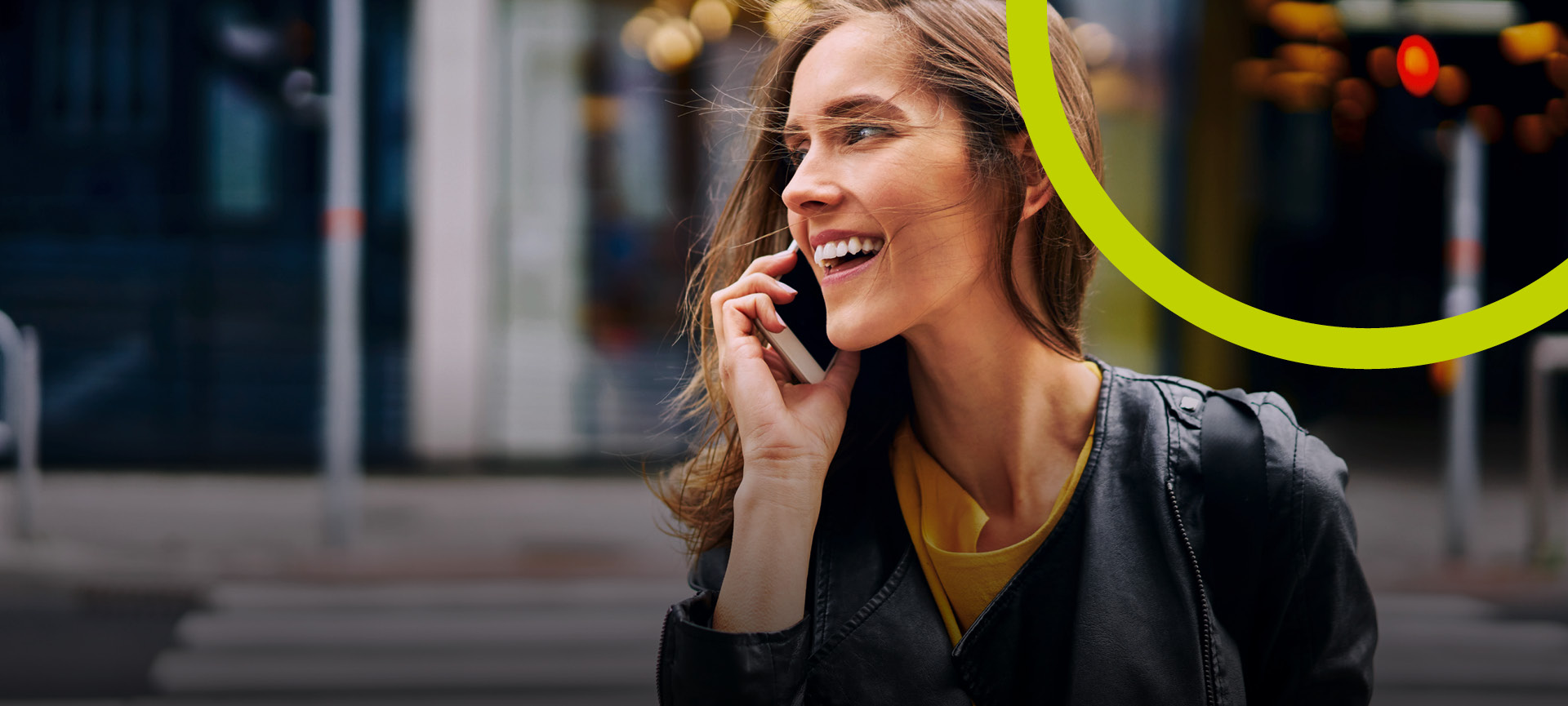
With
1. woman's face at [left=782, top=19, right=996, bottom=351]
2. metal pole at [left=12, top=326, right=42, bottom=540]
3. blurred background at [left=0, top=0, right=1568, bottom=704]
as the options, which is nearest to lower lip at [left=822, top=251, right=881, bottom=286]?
woman's face at [left=782, top=19, right=996, bottom=351]

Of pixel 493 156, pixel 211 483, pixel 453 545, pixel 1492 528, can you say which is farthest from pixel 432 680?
pixel 1492 528

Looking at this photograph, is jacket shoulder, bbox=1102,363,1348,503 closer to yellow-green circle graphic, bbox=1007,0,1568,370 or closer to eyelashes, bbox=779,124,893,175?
yellow-green circle graphic, bbox=1007,0,1568,370

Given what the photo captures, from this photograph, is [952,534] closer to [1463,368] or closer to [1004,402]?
[1004,402]

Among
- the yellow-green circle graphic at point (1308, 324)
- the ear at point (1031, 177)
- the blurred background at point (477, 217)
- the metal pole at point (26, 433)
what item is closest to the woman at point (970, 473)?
the ear at point (1031, 177)


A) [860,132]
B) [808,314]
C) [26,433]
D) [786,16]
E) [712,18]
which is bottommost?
[26,433]

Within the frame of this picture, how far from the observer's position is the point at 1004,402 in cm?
150

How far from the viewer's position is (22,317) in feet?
32.6

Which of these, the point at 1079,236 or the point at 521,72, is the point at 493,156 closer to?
the point at 521,72

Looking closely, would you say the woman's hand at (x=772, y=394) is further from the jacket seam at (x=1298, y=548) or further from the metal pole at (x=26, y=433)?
the metal pole at (x=26, y=433)

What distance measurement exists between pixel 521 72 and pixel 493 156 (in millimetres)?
731

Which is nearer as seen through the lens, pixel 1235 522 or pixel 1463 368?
pixel 1235 522

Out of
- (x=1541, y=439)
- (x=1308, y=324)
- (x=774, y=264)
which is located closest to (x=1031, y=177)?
(x=774, y=264)

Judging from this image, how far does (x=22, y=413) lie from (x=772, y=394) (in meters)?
6.80

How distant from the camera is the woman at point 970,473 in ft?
4.48
